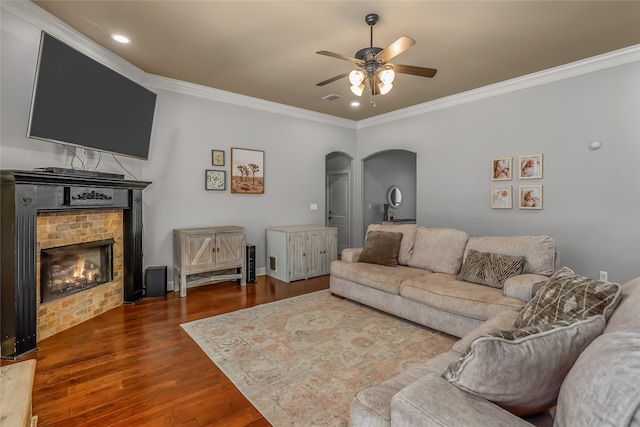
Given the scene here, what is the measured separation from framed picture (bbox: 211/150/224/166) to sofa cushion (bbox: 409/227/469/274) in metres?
3.19

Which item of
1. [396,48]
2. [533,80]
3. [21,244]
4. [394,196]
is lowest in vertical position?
[21,244]

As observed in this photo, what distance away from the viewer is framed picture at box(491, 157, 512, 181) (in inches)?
178

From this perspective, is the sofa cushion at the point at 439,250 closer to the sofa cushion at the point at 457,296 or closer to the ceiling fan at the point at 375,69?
the sofa cushion at the point at 457,296

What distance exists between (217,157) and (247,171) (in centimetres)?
55

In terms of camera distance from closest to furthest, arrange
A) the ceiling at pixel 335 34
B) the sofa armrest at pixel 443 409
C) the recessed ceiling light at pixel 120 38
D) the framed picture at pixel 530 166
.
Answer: the sofa armrest at pixel 443 409, the ceiling at pixel 335 34, the recessed ceiling light at pixel 120 38, the framed picture at pixel 530 166

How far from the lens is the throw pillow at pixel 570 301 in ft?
4.82

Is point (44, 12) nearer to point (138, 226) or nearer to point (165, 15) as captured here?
point (165, 15)

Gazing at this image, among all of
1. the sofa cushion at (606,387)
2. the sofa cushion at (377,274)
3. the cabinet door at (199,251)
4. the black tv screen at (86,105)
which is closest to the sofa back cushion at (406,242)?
the sofa cushion at (377,274)

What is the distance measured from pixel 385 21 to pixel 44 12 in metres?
3.14

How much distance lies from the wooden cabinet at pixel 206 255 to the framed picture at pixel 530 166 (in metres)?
4.15

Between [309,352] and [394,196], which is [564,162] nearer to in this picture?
[309,352]

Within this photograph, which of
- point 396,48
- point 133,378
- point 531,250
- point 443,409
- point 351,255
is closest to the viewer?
point 443,409

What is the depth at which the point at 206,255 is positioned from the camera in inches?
173

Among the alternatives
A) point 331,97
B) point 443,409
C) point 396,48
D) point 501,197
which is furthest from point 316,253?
point 443,409
